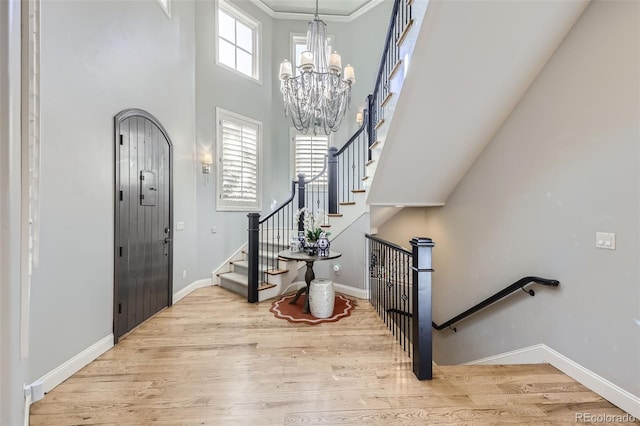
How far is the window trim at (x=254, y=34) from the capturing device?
4.69 m

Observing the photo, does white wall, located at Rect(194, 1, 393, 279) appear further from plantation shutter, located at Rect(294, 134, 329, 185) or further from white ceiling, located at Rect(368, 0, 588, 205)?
white ceiling, located at Rect(368, 0, 588, 205)

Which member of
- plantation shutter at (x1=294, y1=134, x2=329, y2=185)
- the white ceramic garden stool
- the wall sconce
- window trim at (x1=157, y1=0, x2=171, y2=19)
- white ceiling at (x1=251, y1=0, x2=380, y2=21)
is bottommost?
the white ceramic garden stool

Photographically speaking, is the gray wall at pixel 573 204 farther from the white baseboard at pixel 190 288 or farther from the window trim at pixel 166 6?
the window trim at pixel 166 6

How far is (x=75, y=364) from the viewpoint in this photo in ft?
7.00

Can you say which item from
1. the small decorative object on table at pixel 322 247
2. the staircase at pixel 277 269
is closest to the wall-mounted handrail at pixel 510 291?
the small decorative object on table at pixel 322 247

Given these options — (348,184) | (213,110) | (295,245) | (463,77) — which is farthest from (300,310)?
(213,110)

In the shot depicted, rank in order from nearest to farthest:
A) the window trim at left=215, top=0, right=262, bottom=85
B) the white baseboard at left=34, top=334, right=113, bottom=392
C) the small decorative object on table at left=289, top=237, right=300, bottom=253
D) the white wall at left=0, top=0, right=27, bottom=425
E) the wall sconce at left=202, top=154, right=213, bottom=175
A: the white wall at left=0, top=0, right=27, bottom=425, the white baseboard at left=34, top=334, right=113, bottom=392, the small decorative object on table at left=289, top=237, right=300, bottom=253, the wall sconce at left=202, top=154, right=213, bottom=175, the window trim at left=215, top=0, right=262, bottom=85

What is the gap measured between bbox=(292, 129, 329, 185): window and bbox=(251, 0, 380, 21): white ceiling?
2.38 metres

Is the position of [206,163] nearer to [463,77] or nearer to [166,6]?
A: [166,6]

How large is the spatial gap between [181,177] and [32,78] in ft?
10.5

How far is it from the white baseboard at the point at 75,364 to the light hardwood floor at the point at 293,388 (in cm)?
5

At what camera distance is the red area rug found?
3127 millimetres

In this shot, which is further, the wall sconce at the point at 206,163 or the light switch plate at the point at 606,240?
the wall sconce at the point at 206,163

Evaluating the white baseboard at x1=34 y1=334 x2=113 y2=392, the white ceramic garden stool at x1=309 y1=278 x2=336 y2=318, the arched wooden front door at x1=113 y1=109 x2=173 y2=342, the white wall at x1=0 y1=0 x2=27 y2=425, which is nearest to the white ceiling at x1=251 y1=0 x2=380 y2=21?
the arched wooden front door at x1=113 y1=109 x2=173 y2=342
